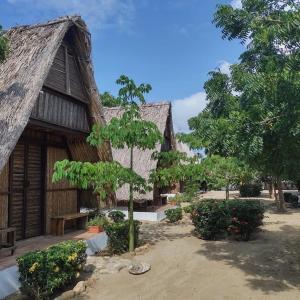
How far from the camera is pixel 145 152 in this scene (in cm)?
2108

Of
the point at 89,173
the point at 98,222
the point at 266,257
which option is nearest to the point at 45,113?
the point at 89,173

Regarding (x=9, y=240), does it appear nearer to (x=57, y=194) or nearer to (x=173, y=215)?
(x=57, y=194)

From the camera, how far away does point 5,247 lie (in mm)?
9164

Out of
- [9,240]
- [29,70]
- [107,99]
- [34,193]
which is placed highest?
[107,99]

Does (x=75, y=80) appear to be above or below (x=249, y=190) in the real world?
above

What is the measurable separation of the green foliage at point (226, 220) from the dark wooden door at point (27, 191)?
5177mm

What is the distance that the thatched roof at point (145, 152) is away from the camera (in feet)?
64.7

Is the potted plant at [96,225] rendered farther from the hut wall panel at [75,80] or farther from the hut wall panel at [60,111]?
the hut wall panel at [75,80]

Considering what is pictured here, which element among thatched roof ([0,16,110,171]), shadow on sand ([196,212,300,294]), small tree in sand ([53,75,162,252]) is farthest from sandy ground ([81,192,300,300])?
thatched roof ([0,16,110,171])

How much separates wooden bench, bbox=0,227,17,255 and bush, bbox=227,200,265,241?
6.88 meters

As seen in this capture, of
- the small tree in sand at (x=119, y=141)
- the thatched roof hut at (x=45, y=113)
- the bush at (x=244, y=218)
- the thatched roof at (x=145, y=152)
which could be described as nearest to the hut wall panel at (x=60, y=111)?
the thatched roof hut at (x=45, y=113)

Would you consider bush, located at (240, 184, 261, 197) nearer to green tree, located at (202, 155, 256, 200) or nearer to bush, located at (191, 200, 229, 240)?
green tree, located at (202, 155, 256, 200)

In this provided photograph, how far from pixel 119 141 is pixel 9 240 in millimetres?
3752

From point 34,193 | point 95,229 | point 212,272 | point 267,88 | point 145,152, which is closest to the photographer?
point 267,88
